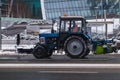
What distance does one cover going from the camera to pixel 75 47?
22.6 metres

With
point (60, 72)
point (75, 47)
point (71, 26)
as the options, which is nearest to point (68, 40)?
point (75, 47)

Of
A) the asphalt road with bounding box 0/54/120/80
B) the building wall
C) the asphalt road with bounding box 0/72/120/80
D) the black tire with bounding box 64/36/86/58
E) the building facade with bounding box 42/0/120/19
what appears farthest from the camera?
the building wall

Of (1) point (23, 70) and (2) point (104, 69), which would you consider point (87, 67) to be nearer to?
(2) point (104, 69)

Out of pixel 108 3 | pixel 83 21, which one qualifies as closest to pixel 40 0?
pixel 108 3

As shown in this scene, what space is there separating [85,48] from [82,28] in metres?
1.17

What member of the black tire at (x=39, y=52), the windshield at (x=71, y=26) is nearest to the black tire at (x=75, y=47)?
the windshield at (x=71, y=26)

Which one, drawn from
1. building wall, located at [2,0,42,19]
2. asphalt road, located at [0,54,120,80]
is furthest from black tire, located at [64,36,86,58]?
building wall, located at [2,0,42,19]

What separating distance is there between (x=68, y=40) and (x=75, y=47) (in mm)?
532

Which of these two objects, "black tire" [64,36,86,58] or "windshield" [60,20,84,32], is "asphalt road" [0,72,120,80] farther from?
"windshield" [60,20,84,32]

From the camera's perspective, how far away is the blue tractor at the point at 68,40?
73.9 feet

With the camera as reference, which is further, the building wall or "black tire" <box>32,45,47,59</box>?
the building wall

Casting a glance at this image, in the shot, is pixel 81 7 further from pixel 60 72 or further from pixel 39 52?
pixel 60 72

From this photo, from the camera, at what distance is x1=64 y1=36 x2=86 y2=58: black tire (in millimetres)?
22438

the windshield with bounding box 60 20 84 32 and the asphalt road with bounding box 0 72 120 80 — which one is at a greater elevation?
the windshield with bounding box 60 20 84 32
